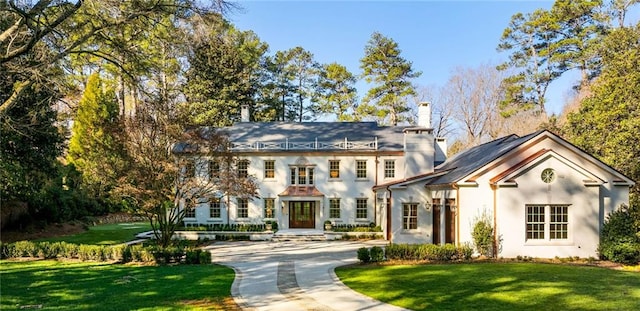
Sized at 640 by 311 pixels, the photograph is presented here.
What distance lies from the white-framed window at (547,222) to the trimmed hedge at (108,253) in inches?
522

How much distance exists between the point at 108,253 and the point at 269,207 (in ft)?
40.3

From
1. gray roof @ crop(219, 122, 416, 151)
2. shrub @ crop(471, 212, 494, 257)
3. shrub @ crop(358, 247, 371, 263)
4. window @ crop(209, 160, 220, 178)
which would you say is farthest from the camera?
gray roof @ crop(219, 122, 416, 151)

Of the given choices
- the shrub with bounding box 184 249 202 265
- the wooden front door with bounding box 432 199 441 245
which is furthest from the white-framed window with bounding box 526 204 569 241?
the shrub with bounding box 184 249 202 265

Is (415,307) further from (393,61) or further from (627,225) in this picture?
(393,61)

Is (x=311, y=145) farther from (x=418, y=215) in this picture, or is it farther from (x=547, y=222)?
(x=547, y=222)

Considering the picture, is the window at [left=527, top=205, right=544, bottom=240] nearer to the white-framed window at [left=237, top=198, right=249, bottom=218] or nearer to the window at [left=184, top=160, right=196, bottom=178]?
the window at [left=184, top=160, right=196, bottom=178]

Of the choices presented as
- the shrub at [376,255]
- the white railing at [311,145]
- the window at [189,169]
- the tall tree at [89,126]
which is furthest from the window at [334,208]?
the tall tree at [89,126]

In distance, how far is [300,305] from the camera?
895 centimetres

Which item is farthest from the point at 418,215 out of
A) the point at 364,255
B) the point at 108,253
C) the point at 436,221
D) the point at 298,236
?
the point at 108,253

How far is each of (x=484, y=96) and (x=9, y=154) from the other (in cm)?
3947

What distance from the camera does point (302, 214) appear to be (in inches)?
1045

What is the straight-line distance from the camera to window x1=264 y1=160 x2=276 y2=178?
27.0 m

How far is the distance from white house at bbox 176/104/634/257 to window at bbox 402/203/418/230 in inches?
2.1

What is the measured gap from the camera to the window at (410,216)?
2058 centimetres
